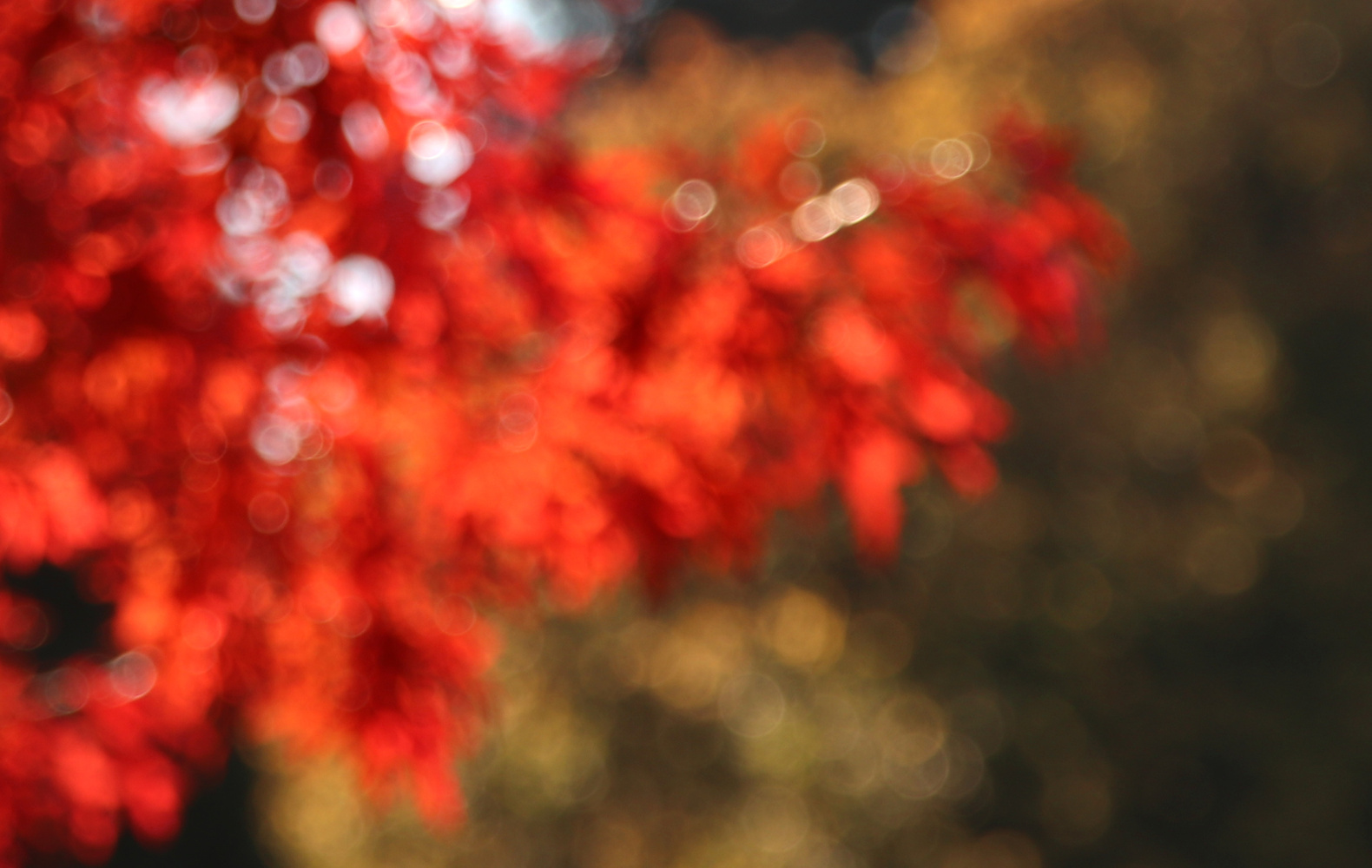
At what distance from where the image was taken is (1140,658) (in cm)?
527

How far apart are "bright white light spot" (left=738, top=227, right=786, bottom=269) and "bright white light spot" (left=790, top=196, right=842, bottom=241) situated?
3cm

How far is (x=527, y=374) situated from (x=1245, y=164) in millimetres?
4796

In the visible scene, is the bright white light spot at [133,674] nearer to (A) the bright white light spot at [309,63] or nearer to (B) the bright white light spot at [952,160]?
(A) the bright white light spot at [309,63]

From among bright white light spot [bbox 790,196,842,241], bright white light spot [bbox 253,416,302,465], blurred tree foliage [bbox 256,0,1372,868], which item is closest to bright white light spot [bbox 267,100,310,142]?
bright white light spot [bbox 253,416,302,465]

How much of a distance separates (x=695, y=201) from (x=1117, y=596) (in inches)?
161

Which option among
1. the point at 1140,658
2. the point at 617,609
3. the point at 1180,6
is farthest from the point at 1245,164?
the point at 617,609

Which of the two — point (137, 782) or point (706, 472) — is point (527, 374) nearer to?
point (706, 472)

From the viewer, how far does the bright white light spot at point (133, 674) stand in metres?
2.74

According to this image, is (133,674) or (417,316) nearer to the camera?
(417,316)

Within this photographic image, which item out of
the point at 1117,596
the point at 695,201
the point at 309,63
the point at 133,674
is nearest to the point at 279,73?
the point at 309,63

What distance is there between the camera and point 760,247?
179 cm

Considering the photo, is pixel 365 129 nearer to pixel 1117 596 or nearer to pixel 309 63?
pixel 309 63

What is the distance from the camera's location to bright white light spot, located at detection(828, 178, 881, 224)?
1741 mm

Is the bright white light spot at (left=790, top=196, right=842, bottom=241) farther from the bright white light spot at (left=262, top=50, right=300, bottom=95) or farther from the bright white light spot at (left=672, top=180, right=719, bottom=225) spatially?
the bright white light spot at (left=262, top=50, right=300, bottom=95)
